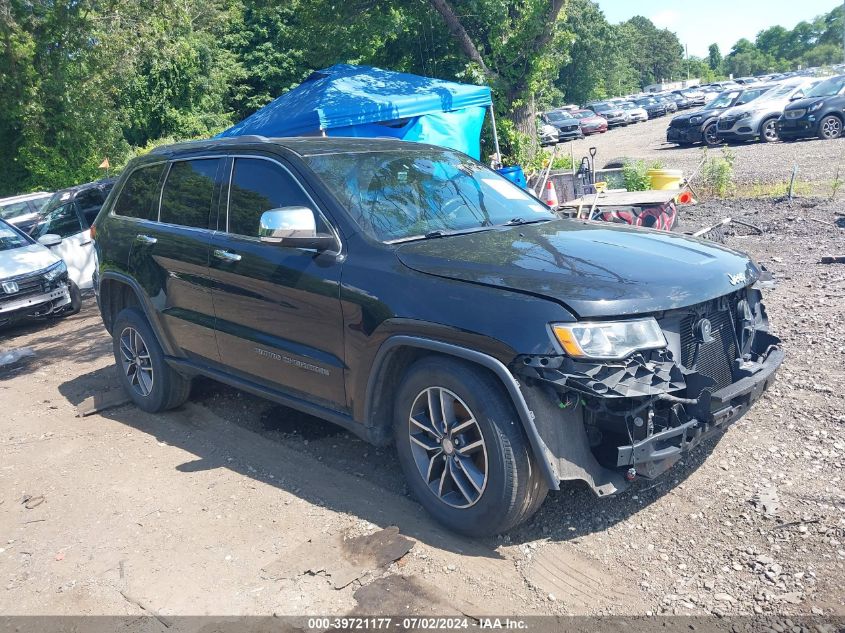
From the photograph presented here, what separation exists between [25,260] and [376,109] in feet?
16.7

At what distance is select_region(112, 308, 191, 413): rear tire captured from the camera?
5797mm

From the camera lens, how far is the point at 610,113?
43000mm

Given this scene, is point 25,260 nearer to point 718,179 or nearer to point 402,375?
point 402,375

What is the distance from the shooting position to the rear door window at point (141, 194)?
577cm

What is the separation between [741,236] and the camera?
401 inches

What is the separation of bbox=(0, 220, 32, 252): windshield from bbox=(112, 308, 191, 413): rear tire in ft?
17.5

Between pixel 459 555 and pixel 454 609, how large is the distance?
1.38ft

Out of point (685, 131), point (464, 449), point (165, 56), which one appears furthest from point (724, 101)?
point (464, 449)

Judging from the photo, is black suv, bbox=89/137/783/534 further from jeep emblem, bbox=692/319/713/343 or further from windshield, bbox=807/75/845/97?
windshield, bbox=807/75/845/97

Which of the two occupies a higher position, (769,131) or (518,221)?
(518,221)

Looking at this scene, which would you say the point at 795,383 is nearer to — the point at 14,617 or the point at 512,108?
the point at 14,617

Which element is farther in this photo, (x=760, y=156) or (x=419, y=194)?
(x=760, y=156)

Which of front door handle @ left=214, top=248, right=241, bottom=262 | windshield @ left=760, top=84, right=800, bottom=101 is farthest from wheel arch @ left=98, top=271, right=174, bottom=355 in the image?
windshield @ left=760, top=84, right=800, bottom=101

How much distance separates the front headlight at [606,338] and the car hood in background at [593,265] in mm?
59
